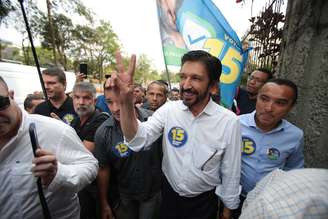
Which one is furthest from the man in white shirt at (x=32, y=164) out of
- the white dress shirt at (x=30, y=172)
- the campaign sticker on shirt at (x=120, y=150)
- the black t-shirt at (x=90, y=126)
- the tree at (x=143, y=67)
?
the tree at (x=143, y=67)

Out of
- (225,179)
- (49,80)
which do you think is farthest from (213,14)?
(49,80)

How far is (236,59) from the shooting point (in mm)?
2777

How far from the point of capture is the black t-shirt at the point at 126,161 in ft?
6.98

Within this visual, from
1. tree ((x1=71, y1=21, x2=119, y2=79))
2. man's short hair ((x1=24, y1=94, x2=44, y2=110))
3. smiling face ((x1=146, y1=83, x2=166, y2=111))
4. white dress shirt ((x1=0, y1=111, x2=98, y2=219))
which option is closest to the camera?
white dress shirt ((x1=0, y1=111, x2=98, y2=219))

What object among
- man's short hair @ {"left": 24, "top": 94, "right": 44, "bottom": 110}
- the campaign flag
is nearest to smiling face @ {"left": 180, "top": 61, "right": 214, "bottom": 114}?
the campaign flag

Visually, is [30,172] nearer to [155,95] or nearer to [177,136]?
[177,136]

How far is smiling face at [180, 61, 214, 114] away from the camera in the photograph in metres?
1.54

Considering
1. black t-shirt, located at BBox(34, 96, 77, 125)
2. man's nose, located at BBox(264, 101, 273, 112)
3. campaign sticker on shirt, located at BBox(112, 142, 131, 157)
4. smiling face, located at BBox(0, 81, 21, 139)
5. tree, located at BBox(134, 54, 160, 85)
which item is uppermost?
smiling face, located at BBox(0, 81, 21, 139)

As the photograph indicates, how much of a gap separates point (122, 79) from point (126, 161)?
1.03m

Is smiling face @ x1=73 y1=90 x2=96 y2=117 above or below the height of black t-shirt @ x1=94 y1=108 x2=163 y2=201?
above

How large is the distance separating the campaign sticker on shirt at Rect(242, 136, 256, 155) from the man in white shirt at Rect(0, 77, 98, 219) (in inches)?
48.7

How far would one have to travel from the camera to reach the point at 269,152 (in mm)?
1752

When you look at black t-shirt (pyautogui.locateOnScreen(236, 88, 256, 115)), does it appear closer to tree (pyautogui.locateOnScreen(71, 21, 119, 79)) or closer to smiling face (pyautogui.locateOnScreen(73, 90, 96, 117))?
smiling face (pyautogui.locateOnScreen(73, 90, 96, 117))

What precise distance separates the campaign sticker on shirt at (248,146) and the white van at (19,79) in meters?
7.20
